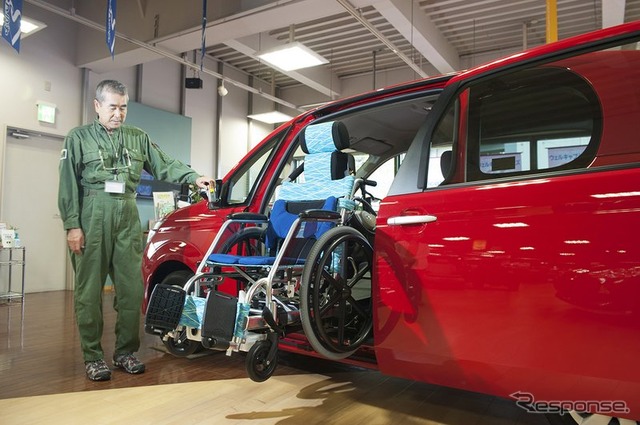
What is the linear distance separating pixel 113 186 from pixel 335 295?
1.36 meters

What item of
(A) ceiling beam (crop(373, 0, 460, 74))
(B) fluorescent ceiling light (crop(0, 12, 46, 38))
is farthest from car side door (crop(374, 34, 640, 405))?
(B) fluorescent ceiling light (crop(0, 12, 46, 38))

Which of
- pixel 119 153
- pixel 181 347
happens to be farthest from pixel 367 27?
pixel 181 347

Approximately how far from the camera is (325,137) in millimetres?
2277

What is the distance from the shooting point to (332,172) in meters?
2.28

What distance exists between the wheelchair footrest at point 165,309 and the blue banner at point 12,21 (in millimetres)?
2831

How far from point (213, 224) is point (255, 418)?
3.81ft

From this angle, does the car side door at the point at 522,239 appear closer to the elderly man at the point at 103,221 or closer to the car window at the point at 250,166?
the car window at the point at 250,166

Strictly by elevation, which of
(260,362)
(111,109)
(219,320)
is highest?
(111,109)

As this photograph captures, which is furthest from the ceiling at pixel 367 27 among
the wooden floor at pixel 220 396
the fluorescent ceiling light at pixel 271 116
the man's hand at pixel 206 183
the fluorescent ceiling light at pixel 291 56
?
the wooden floor at pixel 220 396

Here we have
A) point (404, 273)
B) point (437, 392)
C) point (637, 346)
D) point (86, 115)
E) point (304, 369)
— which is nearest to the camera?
point (637, 346)

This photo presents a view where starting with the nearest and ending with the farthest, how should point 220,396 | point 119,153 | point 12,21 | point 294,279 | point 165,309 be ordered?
point 165,309 < point 294,279 < point 220,396 < point 119,153 < point 12,21

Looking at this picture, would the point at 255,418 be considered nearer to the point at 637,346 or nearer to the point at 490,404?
the point at 490,404

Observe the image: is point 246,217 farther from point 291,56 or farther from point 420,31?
point 420,31

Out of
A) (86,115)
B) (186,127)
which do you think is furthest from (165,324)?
(186,127)
